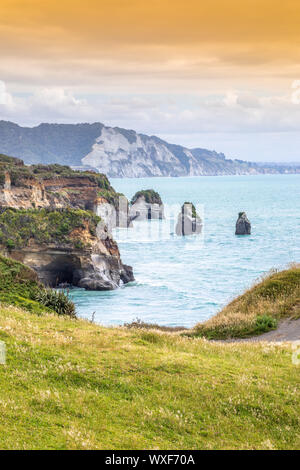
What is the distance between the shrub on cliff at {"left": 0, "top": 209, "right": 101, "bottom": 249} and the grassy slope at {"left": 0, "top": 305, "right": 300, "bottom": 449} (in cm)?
5150

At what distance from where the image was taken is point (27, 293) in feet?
78.8

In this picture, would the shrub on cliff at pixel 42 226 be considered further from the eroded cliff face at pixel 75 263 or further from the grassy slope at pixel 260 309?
the grassy slope at pixel 260 309

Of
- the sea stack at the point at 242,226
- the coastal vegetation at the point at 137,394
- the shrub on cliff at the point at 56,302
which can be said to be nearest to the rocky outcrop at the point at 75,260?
the shrub on cliff at the point at 56,302

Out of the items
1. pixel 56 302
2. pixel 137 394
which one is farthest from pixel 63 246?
pixel 137 394

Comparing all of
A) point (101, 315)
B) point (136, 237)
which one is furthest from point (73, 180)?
point (101, 315)

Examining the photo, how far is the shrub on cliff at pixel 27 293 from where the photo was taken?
22.4m

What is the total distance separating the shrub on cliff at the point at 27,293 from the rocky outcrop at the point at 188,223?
11262 cm

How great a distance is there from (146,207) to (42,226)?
105 metres

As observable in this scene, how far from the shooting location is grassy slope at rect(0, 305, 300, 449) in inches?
342

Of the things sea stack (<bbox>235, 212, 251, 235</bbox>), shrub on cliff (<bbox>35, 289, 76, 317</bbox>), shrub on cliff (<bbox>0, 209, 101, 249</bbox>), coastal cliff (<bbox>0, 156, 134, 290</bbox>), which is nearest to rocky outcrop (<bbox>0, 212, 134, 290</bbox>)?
coastal cliff (<bbox>0, 156, 134, 290</bbox>)

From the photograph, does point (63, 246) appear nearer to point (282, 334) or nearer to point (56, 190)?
point (282, 334)

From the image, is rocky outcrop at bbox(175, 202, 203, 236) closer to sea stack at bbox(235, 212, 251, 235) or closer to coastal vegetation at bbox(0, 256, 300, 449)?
sea stack at bbox(235, 212, 251, 235)

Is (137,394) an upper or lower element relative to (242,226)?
upper

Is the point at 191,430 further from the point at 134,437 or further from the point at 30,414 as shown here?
the point at 30,414
